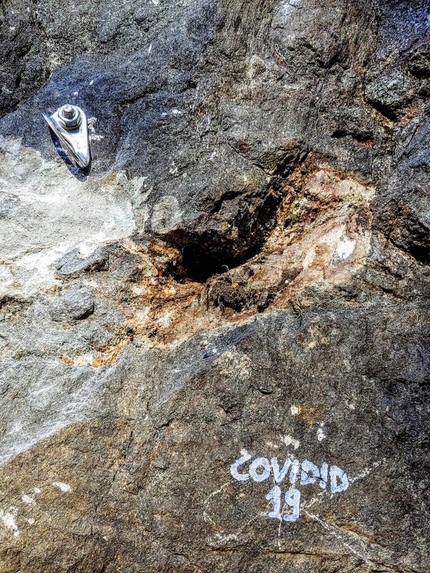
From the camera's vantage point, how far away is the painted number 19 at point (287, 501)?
7.84 feet

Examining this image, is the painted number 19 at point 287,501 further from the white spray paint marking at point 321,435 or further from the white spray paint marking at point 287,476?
the white spray paint marking at point 321,435

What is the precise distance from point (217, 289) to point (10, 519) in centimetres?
117

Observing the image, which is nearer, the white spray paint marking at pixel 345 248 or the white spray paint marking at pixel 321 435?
the white spray paint marking at pixel 321 435

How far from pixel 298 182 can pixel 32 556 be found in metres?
1.84

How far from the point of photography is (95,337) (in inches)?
107

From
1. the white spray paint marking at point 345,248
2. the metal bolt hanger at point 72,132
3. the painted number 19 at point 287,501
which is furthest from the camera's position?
the metal bolt hanger at point 72,132

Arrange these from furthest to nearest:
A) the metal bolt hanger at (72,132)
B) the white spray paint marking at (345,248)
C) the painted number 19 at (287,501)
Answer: the metal bolt hanger at (72,132) < the white spray paint marking at (345,248) < the painted number 19 at (287,501)

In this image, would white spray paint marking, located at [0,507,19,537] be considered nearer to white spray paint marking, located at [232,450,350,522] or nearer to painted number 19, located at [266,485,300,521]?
Result: white spray paint marking, located at [232,450,350,522]

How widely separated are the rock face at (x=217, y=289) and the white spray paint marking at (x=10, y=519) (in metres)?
0.02

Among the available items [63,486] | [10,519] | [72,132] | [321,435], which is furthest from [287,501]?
[72,132]

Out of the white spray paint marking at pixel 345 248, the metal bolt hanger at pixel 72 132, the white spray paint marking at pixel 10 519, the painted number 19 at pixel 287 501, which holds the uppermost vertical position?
the metal bolt hanger at pixel 72 132

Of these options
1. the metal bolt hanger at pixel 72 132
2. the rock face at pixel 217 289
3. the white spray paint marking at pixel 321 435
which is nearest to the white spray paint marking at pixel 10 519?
the rock face at pixel 217 289

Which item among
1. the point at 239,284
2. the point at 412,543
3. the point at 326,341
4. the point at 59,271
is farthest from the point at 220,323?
the point at 412,543

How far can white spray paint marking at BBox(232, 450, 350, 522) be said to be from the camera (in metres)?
2.39
